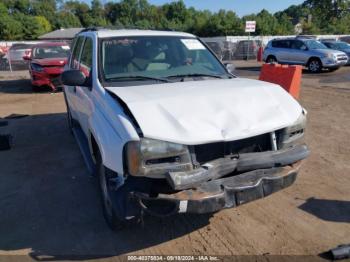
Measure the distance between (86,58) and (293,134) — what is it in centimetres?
292

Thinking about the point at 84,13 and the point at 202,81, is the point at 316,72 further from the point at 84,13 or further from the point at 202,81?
the point at 84,13

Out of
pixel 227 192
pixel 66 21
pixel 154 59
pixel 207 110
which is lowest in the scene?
pixel 227 192

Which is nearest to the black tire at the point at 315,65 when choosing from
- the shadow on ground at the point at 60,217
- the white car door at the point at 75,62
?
the white car door at the point at 75,62

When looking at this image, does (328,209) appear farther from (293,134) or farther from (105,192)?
(105,192)

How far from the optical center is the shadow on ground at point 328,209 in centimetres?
410

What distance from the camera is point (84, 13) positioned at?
344ft

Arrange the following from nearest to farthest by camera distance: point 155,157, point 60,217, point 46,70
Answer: point 155,157, point 60,217, point 46,70

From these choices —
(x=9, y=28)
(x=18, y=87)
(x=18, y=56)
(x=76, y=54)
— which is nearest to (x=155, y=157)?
(x=76, y=54)

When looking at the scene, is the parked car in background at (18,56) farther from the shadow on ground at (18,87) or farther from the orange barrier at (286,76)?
the orange barrier at (286,76)

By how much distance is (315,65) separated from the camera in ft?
63.2

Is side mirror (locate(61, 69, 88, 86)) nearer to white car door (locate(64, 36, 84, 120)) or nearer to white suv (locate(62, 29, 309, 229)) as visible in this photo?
white suv (locate(62, 29, 309, 229))

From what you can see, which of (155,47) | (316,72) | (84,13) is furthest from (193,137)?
(84,13)

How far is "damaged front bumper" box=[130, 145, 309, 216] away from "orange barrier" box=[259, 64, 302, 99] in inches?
254

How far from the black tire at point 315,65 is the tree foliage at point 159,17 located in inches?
1273
